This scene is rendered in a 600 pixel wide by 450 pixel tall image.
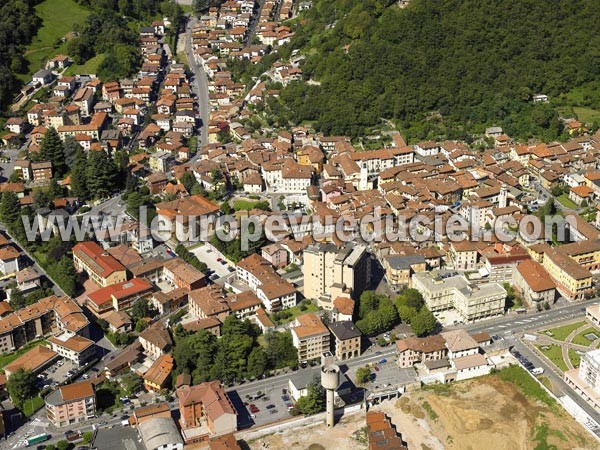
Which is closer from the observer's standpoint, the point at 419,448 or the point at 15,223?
the point at 419,448

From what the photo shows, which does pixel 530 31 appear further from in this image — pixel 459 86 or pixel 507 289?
pixel 507 289

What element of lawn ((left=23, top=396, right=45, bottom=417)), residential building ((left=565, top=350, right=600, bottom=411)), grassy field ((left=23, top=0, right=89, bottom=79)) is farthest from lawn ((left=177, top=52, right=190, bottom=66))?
residential building ((left=565, top=350, right=600, bottom=411))

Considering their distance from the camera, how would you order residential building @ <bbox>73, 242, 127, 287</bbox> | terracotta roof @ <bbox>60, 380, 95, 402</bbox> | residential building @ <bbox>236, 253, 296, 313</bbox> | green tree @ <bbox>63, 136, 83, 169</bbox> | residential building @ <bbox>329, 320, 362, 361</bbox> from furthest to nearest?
green tree @ <bbox>63, 136, 83, 169</bbox>, residential building @ <bbox>73, 242, 127, 287</bbox>, residential building @ <bbox>236, 253, 296, 313</bbox>, residential building @ <bbox>329, 320, 362, 361</bbox>, terracotta roof @ <bbox>60, 380, 95, 402</bbox>

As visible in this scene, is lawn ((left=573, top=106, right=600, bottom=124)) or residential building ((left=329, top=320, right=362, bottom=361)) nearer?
residential building ((left=329, top=320, right=362, bottom=361))

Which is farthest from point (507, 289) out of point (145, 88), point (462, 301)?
point (145, 88)

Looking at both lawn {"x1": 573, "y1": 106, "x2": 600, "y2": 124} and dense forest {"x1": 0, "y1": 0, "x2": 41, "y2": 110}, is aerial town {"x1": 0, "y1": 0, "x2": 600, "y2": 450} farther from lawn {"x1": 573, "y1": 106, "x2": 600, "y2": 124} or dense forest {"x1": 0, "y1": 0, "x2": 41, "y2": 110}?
dense forest {"x1": 0, "y1": 0, "x2": 41, "y2": 110}

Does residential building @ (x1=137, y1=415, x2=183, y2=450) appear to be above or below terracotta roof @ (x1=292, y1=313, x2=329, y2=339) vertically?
below
